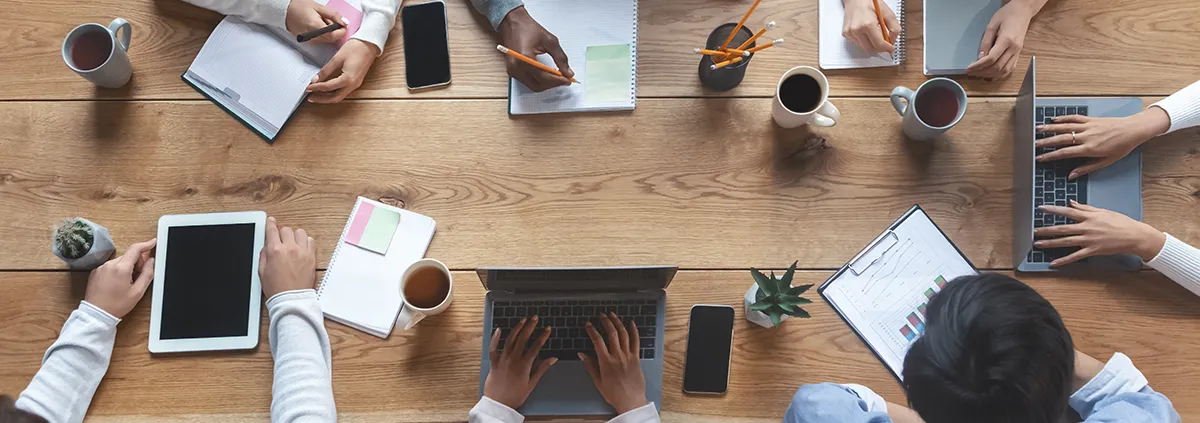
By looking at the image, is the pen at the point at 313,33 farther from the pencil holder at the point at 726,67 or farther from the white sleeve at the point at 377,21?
the pencil holder at the point at 726,67

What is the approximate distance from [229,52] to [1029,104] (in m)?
1.40

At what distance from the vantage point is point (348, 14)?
48.9 inches

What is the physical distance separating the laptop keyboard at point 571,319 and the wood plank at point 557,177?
0.08 meters

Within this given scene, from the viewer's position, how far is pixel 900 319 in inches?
44.6

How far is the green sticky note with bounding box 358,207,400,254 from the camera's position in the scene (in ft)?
3.83

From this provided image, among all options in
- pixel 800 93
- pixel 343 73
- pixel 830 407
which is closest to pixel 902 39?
pixel 800 93

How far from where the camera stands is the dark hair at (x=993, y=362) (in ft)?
2.61

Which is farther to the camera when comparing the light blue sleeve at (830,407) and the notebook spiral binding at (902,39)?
the notebook spiral binding at (902,39)

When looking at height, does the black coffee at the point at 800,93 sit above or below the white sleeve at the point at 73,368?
above

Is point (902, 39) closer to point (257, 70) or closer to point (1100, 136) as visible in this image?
point (1100, 136)

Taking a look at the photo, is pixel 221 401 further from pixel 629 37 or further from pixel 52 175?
pixel 629 37

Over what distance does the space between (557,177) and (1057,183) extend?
2.82 ft

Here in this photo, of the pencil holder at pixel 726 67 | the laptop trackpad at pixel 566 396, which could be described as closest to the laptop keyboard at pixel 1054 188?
Answer: the pencil holder at pixel 726 67

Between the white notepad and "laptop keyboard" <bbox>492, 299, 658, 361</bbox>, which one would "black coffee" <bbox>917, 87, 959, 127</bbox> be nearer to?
"laptop keyboard" <bbox>492, 299, 658, 361</bbox>
